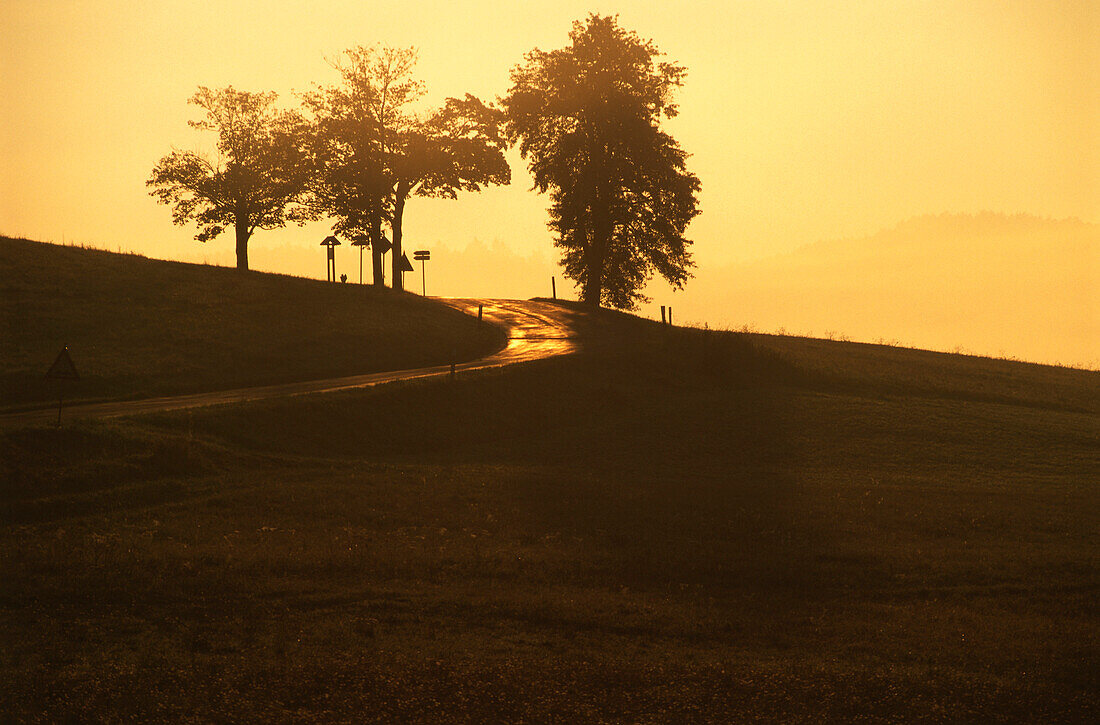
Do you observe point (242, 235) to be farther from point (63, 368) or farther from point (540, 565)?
point (540, 565)

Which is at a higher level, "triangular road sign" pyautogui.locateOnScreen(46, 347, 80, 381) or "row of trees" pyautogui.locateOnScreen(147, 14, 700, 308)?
"row of trees" pyautogui.locateOnScreen(147, 14, 700, 308)

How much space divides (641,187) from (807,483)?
3901 centimetres

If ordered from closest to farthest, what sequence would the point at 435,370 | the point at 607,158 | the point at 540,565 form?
the point at 540,565, the point at 435,370, the point at 607,158

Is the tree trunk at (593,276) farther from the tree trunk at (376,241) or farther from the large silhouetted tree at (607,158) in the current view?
the tree trunk at (376,241)

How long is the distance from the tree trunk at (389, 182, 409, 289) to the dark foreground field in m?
33.7

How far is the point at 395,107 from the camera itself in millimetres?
63656

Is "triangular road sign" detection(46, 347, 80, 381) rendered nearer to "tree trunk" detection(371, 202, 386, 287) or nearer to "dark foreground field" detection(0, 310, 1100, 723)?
"dark foreground field" detection(0, 310, 1100, 723)

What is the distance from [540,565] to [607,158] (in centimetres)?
4750

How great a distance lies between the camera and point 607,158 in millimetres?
60562

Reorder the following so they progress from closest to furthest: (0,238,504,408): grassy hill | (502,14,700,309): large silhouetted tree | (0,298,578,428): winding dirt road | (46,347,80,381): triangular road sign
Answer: (46,347,80,381): triangular road sign, (0,298,578,428): winding dirt road, (0,238,504,408): grassy hill, (502,14,700,309): large silhouetted tree

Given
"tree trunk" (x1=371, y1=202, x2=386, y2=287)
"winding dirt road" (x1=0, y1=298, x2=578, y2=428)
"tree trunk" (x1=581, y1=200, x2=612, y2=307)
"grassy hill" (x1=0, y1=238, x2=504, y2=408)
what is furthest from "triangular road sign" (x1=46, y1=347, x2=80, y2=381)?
"tree trunk" (x1=581, y1=200, x2=612, y2=307)

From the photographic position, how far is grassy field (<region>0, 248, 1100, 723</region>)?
10.7 meters

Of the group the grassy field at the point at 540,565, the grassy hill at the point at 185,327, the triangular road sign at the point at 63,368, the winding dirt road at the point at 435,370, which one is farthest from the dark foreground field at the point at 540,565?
the grassy hill at the point at 185,327

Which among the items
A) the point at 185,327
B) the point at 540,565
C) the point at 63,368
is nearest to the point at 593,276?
the point at 185,327
